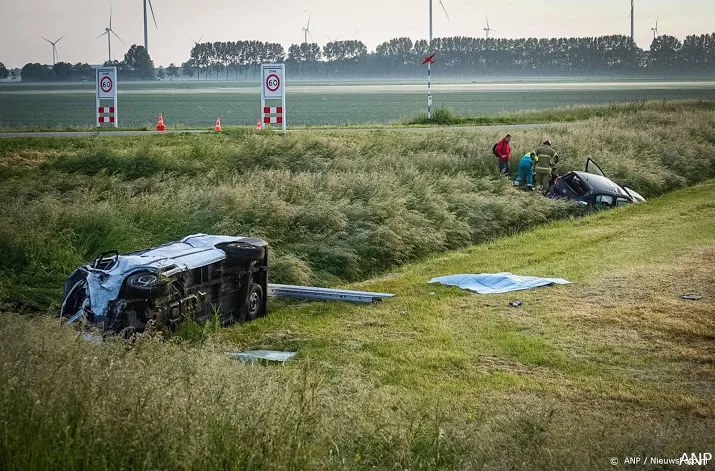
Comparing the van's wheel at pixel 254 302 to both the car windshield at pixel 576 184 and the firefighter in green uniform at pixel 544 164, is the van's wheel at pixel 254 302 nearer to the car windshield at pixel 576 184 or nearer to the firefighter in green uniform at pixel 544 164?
the car windshield at pixel 576 184

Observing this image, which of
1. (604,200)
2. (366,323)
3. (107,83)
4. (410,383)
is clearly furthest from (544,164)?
(107,83)

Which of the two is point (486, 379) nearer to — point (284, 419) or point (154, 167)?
point (284, 419)

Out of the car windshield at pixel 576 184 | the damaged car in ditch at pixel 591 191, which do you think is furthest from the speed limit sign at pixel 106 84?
the car windshield at pixel 576 184

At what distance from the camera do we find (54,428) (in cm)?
667

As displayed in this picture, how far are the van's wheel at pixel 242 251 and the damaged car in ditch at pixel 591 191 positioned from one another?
14929mm

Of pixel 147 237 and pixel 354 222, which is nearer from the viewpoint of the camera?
pixel 147 237

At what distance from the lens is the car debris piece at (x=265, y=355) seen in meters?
11.9

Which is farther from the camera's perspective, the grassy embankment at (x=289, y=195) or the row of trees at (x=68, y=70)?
the row of trees at (x=68, y=70)

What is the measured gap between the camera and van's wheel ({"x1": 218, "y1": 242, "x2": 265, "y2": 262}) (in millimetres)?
13930

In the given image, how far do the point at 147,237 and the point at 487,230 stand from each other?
9434 mm

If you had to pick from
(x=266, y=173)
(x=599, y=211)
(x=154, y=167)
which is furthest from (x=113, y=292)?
(x=599, y=211)

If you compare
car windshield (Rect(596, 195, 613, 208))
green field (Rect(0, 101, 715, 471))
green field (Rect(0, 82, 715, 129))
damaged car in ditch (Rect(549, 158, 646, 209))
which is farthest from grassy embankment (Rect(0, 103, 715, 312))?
green field (Rect(0, 82, 715, 129))

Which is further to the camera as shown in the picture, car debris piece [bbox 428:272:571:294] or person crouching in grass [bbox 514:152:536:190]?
person crouching in grass [bbox 514:152:536:190]

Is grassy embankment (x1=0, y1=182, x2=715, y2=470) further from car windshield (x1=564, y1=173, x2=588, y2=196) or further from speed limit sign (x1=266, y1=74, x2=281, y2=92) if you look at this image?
speed limit sign (x1=266, y1=74, x2=281, y2=92)
